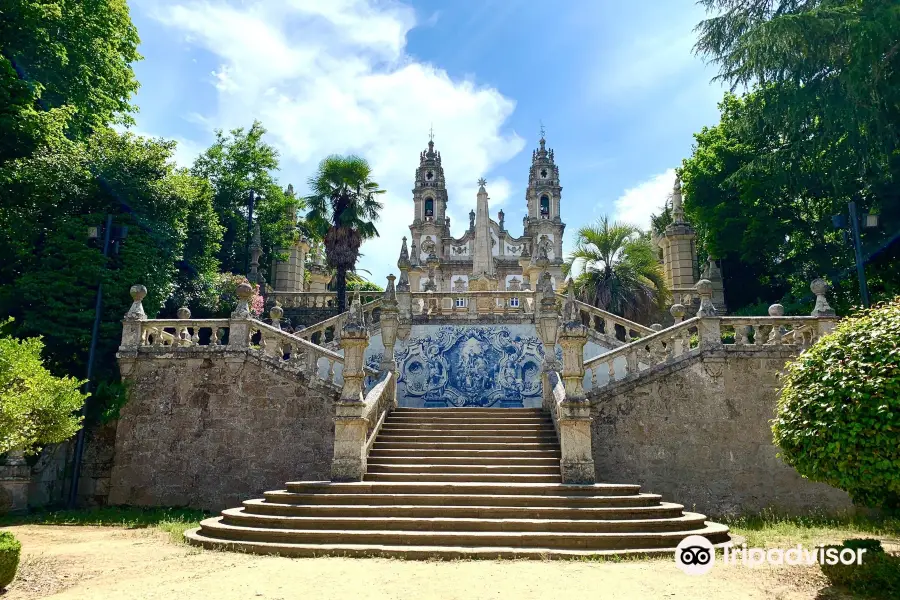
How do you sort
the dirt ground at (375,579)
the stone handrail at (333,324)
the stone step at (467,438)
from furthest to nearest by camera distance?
the stone handrail at (333,324) → the stone step at (467,438) → the dirt ground at (375,579)

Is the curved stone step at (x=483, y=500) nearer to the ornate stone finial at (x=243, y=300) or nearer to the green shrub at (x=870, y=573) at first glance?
the green shrub at (x=870, y=573)

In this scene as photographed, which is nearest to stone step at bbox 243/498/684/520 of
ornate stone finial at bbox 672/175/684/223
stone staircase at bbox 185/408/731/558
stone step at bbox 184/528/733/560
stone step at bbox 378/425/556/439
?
stone staircase at bbox 185/408/731/558

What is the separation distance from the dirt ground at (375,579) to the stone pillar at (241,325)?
19.5 ft

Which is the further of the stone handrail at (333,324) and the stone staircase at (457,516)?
the stone handrail at (333,324)

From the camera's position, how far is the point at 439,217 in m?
64.6

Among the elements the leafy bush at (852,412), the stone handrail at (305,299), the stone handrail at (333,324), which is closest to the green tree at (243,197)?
the stone handrail at (305,299)

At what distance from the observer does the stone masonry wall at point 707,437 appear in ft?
41.2

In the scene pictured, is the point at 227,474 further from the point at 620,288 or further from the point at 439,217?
the point at 439,217

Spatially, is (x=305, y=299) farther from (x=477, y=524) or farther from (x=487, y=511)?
(x=477, y=524)

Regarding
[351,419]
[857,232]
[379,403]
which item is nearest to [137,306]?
[379,403]

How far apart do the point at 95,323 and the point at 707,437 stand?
14.1 m

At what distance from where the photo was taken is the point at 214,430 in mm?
13570

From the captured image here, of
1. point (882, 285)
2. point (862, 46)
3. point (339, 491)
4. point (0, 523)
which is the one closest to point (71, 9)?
point (0, 523)

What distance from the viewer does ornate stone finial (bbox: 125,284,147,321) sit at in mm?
14125
